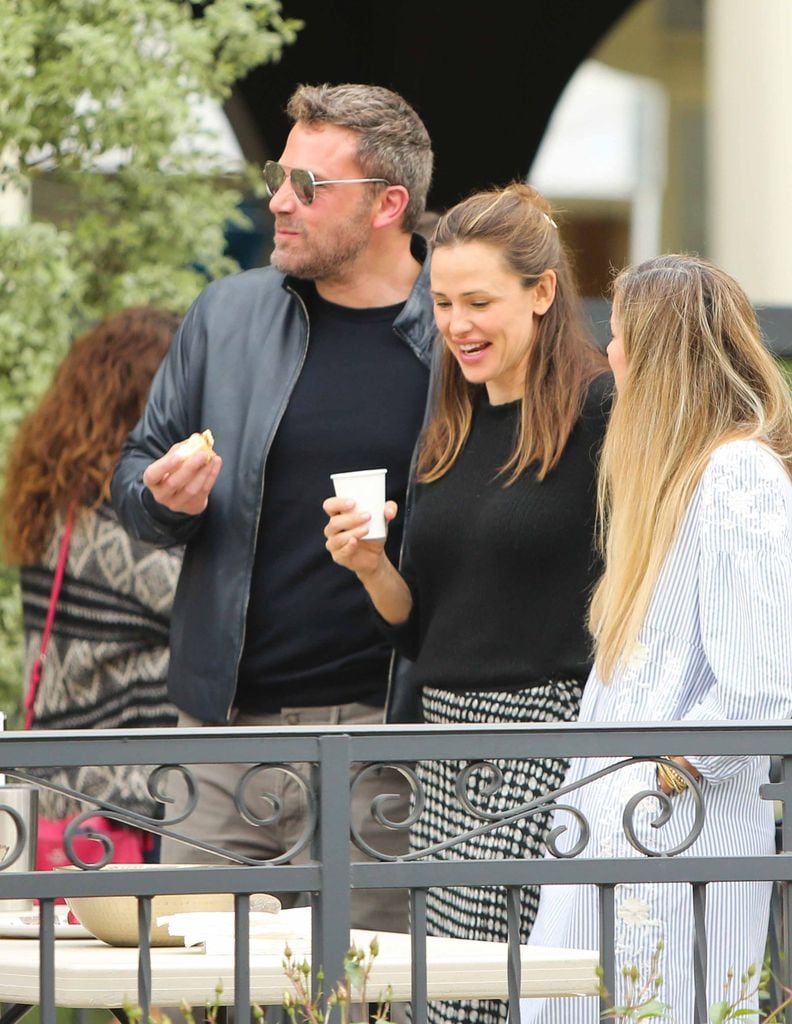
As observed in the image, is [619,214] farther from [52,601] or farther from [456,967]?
[456,967]

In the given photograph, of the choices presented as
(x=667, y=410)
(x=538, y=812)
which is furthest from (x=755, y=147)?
(x=538, y=812)

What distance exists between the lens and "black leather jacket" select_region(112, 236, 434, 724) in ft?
11.3

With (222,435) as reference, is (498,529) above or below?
below

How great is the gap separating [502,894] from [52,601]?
1718 mm

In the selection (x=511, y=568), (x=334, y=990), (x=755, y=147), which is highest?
(x=755, y=147)

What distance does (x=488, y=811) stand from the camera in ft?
9.70

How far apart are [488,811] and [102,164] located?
3026mm

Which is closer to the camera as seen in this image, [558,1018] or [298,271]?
[558,1018]

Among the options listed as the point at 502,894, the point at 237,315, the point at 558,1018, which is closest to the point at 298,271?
the point at 237,315

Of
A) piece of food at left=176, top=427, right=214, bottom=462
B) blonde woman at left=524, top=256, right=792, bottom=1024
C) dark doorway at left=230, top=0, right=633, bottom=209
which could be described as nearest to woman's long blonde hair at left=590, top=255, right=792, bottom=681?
blonde woman at left=524, top=256, right=792, bottom=1024

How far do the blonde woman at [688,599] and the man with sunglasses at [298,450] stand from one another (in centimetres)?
82

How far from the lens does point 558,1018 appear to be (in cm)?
265

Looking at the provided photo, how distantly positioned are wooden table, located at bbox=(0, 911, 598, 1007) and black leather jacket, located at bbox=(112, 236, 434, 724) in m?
1.09

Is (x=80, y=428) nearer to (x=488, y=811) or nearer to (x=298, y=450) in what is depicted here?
(x=298, y=450)
